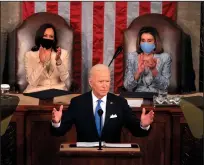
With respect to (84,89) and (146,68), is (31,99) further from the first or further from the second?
(84,89)

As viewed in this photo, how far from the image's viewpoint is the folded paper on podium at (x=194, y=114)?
267cm

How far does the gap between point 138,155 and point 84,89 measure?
106 inches

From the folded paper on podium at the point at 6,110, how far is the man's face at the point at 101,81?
48 cm

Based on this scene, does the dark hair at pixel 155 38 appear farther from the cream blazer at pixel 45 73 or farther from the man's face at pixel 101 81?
the man's face at pixel 101 81

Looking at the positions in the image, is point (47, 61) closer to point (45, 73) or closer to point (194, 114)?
point (45, 73)

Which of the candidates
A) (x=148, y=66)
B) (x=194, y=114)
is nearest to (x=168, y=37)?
(x=148, y=66)

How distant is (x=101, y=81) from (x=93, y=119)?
212 mm

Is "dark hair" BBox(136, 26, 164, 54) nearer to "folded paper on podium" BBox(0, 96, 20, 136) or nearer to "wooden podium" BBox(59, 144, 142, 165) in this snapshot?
"folded paper on podium" BBox(0, 96, 20, 136)

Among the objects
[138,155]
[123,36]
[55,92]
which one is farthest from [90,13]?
[138,155]

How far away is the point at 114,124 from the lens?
99.0 inches

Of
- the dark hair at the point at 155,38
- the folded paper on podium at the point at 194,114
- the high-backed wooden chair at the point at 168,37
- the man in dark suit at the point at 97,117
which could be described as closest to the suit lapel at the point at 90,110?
the man in dark suit at the point at 97,117

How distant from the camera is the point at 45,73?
404cm

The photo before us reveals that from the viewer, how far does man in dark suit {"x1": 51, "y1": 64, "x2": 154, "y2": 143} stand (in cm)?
246

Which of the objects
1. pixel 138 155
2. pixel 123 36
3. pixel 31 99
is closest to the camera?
pixel 138 155
